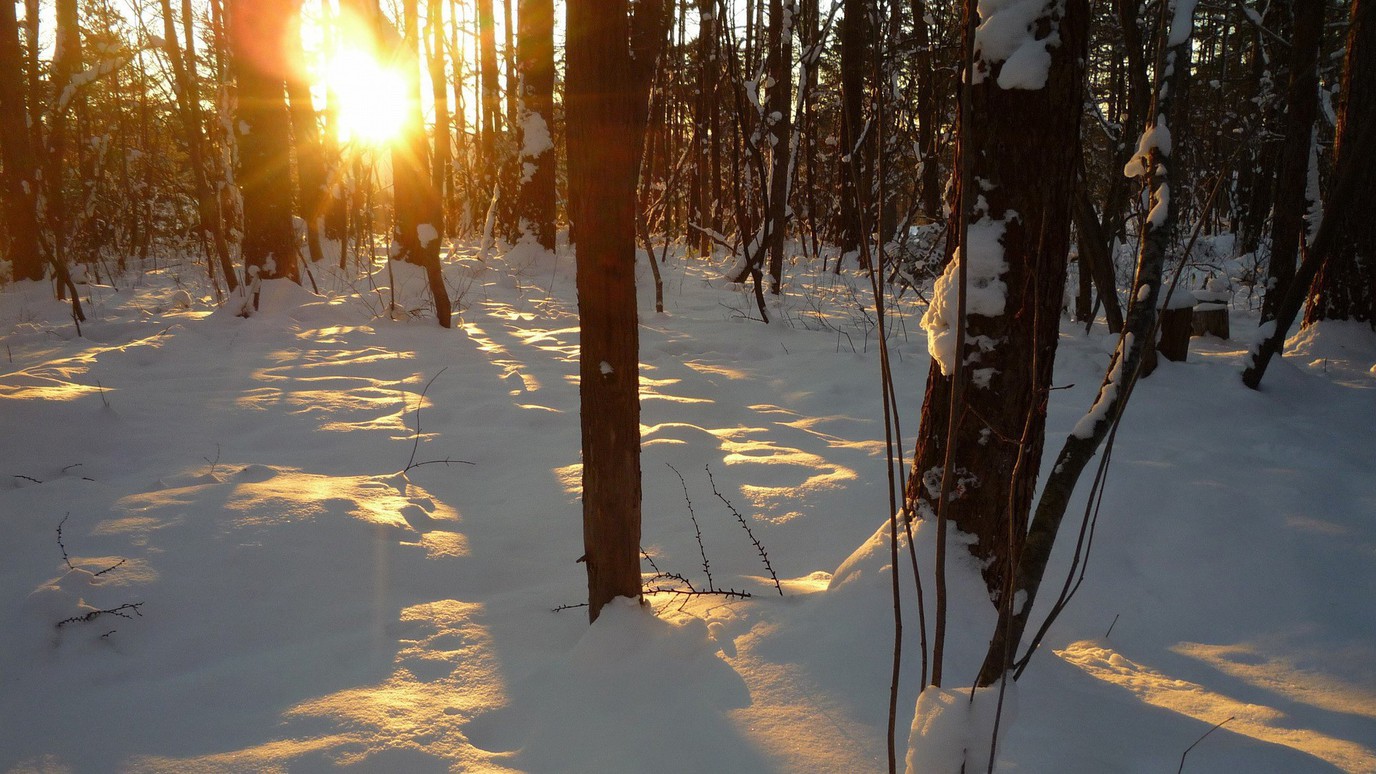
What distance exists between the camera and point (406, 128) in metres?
6.40

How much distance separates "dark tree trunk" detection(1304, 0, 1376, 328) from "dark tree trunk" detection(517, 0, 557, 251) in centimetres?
781

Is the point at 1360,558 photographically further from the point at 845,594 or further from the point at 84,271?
the point at 84,271

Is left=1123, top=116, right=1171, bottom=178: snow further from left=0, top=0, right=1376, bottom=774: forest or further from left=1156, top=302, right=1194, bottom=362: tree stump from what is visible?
left=1156, top=302, right=1194, bottom=362: tree stump

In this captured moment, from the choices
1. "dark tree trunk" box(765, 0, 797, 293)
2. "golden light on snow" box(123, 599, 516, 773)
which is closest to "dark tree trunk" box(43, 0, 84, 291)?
"dark tree trunk" box(765, 0, 797, 293)

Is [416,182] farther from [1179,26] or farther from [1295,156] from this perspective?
[1295,156]

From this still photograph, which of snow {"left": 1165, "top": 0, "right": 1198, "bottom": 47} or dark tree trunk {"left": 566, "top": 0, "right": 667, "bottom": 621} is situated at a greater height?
snow {"left": 1165, "top": 0, "right": 1198, "bottom": 47}

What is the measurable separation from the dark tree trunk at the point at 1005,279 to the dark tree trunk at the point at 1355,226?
4726 millimetres

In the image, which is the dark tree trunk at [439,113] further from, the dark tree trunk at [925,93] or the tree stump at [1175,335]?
the tree stump at [1175,335]

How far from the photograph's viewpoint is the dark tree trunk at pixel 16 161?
28.7ft

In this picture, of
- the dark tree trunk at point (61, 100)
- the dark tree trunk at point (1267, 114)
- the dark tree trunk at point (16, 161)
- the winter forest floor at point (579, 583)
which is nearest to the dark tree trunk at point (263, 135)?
the winter forest floor at point (579, 583)

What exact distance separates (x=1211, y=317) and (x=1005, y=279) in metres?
5.64

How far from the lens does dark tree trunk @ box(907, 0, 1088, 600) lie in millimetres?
1878

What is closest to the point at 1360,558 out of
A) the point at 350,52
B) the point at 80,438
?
the point at 80,438

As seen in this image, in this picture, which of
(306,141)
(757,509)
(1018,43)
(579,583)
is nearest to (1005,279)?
(1018,43)
